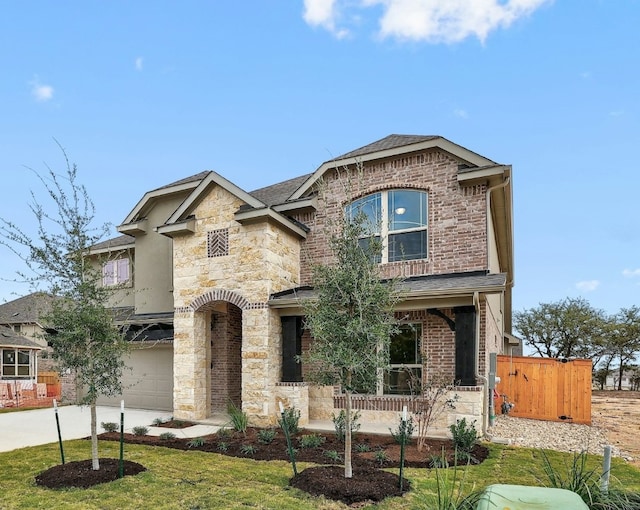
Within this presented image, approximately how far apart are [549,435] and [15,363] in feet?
78.8

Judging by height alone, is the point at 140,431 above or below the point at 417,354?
below

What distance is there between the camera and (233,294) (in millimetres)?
11000

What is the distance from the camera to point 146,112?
17156 mm

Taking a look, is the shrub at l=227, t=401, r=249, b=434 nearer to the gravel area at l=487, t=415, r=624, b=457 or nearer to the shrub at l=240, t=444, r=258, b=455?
the shrub at l=240, t=444, r=258, b=455

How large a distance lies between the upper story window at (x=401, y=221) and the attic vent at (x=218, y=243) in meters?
3.41

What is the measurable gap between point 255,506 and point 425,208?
7.98 m

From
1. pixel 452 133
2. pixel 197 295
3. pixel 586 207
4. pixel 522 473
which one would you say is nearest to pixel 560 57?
pixel 452 133

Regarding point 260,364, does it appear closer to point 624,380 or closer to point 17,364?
point 17,364

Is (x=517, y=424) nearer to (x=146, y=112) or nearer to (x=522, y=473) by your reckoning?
(x=522, y=473)

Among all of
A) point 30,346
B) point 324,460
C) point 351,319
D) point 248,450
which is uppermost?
point 351,319

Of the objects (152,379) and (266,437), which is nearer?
(266,437)

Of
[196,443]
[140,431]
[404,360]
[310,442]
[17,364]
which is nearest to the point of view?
[310,442]

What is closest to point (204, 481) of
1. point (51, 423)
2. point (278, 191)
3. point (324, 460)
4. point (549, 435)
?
point (324, 460)

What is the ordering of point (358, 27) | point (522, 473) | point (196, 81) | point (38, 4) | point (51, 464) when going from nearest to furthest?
1. point (522, 473)
2. point (51, 464)
3. point (38, 4)
4. point (358, 27)
5. point (196, 81)
